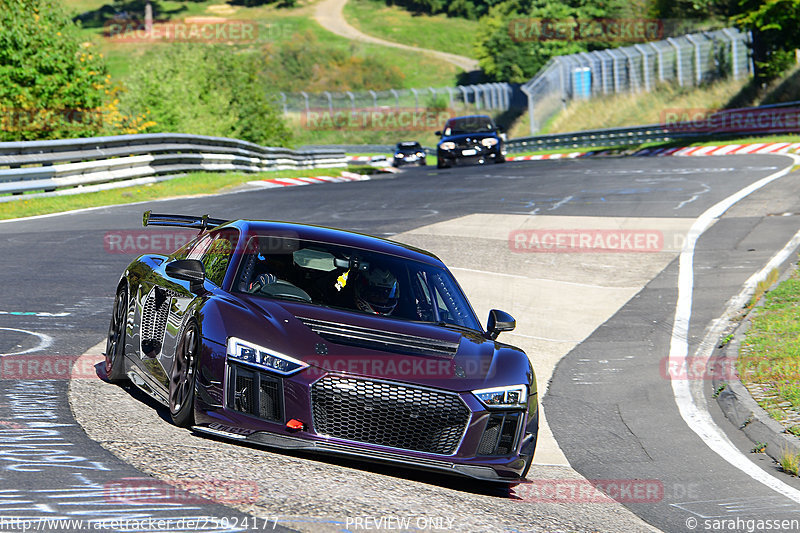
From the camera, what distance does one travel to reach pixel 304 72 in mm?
104125

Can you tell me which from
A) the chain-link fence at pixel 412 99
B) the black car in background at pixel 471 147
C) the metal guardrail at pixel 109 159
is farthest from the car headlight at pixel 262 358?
the chain-link fence at pixel 412 99

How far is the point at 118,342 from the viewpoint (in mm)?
7738

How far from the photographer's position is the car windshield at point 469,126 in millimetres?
35844

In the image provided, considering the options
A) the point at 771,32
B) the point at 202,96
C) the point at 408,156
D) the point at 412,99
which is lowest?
the point at 408,156

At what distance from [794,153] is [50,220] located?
70.1ft

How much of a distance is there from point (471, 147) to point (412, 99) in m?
38.3

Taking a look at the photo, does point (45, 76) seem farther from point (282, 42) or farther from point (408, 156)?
point (282, 42)

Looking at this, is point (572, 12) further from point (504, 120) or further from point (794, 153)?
point (794, 153)

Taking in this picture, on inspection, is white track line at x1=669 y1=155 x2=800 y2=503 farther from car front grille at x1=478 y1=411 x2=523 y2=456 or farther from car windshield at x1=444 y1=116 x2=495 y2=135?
car windshield at x1=444 y1=116 x2=495 y2=135

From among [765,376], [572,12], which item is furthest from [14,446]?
[572,12]

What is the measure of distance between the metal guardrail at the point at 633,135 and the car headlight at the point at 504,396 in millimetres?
34487

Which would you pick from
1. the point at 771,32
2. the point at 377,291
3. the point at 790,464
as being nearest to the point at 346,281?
the point at 377,291

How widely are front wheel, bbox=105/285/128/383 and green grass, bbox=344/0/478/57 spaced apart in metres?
117

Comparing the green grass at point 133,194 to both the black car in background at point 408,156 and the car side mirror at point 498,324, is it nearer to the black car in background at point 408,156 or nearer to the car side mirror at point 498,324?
the car side mirror at point 498,324
